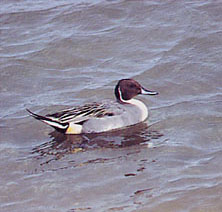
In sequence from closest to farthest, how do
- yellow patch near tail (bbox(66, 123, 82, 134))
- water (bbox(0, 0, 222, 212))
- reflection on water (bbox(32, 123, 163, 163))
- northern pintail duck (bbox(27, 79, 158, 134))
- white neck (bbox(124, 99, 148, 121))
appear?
water (bbox(0, 0, 222, 212)) → reflection on water (bbox(32, 123, 163, 163)) → northern pintail duck (bbox(27, 79, 158, 134)) → yellow patch near tail (bbox(66, 123, 82, 134)) → white neck (bbox(124, 99, 148, 121))

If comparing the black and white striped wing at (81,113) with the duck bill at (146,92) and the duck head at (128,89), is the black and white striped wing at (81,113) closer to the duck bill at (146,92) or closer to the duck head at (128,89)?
the duck head at (128,89)

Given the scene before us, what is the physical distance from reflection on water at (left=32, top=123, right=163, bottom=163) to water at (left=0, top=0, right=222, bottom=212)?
2 cm

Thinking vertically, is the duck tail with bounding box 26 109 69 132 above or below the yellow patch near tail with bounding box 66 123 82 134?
above

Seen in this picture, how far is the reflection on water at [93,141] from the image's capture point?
845 cm

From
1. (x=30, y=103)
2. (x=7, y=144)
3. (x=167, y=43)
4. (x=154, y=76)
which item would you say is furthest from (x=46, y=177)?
(x=167, y=43)

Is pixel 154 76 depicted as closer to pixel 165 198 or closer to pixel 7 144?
pixel 7 144

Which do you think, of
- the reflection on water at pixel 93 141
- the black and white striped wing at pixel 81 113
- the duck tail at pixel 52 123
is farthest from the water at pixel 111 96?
the black and white striped wing at pixel 81 113

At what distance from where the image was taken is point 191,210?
6.38 meters

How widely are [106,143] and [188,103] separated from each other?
1400 millimetres

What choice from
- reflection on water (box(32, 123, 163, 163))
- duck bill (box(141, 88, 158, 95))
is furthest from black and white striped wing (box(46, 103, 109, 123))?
duck bill (box(141, 88, 158, 95))

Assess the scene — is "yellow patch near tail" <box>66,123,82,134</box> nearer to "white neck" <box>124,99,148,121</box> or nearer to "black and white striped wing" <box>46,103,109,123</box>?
"black and white striped wing" <box>46,103,109,123</box>

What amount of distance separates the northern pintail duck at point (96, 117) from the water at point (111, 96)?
15 centimetres

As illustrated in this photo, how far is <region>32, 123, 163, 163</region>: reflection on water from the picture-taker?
8453 millimetres

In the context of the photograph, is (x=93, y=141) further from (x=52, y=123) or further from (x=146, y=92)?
(x=146, y=92)
